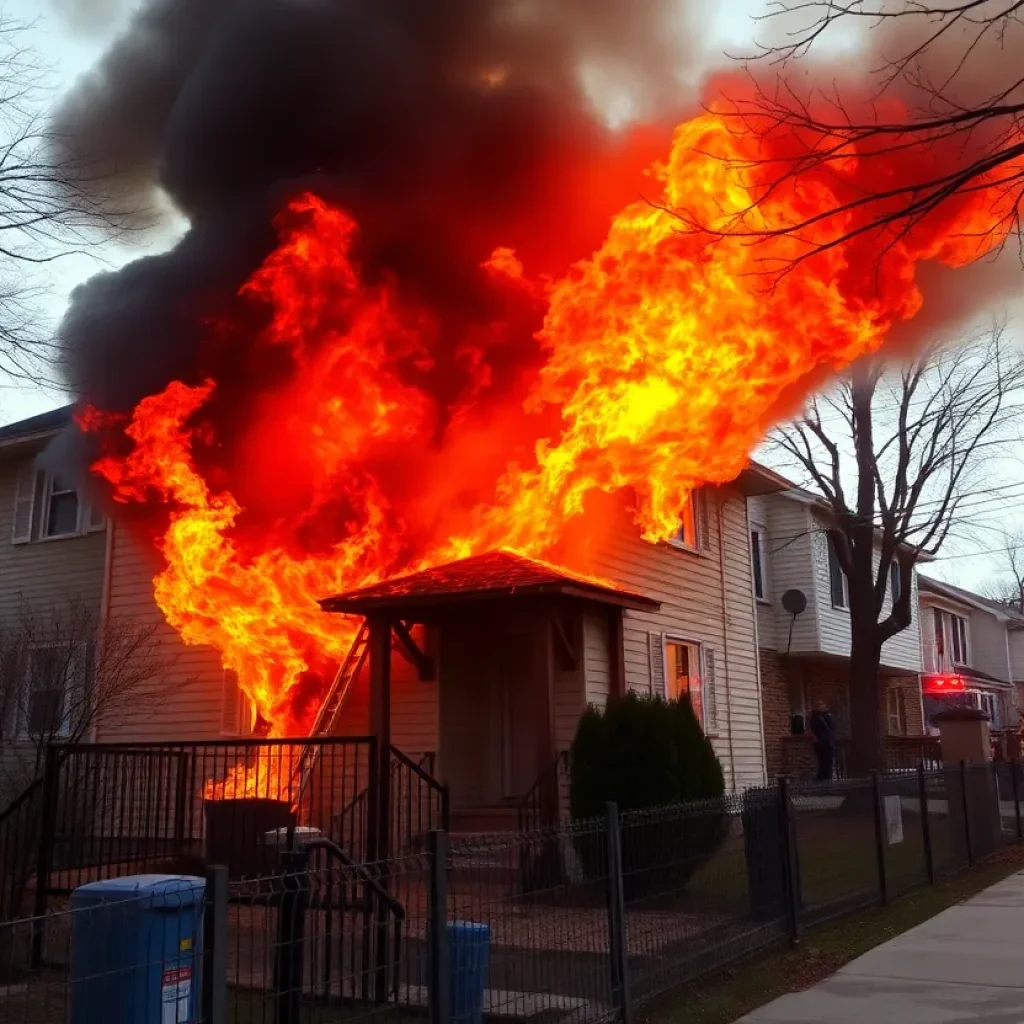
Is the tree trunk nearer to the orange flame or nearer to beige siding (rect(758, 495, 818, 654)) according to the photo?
beige siding (rect(758, 495, 818, 654))

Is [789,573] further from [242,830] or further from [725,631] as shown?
[242,830]

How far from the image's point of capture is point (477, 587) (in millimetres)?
10578

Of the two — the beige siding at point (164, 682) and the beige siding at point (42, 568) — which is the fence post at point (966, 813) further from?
the beige siding at point (42, 568)

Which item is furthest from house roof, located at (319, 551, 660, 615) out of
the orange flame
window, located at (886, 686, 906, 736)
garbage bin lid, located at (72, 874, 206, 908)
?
window, located at (886, 686, 906, 736)

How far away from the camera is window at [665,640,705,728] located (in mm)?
15305

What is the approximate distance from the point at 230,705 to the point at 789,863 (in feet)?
27.3

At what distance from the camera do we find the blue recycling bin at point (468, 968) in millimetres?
4836

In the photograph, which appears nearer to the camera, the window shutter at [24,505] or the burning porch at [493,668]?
the burning porch at [493,668]

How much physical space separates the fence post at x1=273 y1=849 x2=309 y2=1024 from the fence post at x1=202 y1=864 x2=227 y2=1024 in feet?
1.46

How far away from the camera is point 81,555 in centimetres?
1608

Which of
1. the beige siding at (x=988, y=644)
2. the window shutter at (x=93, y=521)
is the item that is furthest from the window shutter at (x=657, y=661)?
the beige siding at (x=988, y=644)

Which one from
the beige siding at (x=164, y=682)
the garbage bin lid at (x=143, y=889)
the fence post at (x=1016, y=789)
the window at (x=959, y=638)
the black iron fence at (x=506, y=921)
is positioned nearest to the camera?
the black iron fence at (x=506, y=921)

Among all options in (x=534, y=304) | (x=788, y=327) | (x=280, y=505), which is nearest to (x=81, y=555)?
(x=280, y=505)

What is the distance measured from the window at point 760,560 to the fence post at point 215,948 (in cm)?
2183
